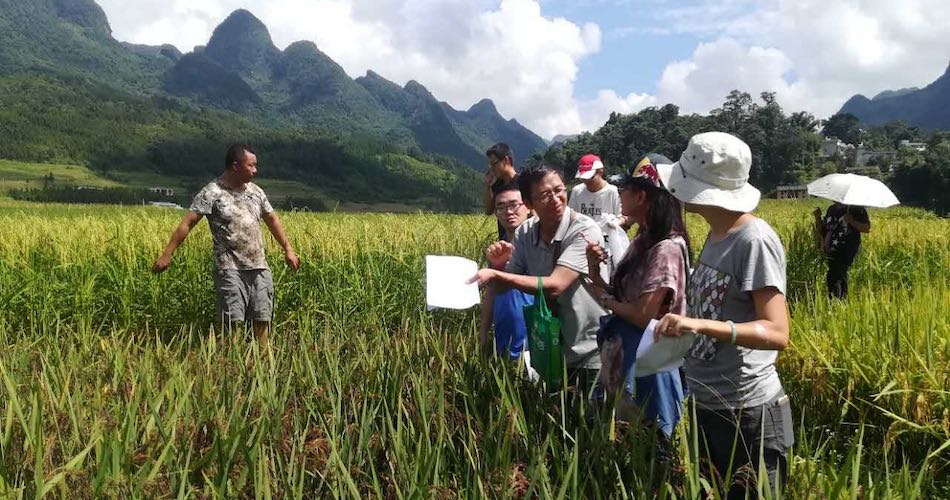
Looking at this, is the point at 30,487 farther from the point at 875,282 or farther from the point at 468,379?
the point at 875,282

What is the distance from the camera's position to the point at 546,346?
236 centimetres

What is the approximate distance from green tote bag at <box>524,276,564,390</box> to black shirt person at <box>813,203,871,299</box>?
4080 mm

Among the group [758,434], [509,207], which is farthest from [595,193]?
[758,434]

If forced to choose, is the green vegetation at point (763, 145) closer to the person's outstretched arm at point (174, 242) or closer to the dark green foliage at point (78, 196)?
the dark green foliage at point (78, 196)

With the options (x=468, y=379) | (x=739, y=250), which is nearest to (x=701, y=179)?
(x=739, y=250)

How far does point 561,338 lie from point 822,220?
4342 mm

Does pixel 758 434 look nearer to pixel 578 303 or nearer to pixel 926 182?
pixel 578 303

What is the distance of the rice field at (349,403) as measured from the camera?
172 cm

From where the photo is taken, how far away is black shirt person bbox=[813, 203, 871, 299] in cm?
557

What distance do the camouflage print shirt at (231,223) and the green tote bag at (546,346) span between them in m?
2.54

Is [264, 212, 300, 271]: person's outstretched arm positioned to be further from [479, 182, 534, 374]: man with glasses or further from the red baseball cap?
the red baseball cap

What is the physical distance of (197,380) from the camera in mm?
2561

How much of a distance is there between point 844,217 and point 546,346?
14.4 ft

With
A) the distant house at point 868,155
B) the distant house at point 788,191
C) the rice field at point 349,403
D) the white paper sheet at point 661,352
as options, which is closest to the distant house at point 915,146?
the distant house at point 868,155
